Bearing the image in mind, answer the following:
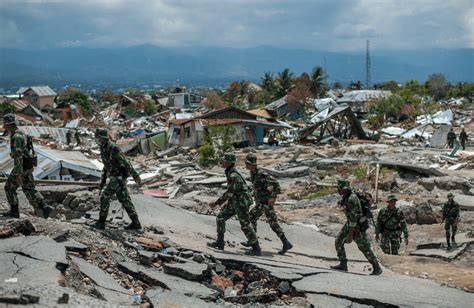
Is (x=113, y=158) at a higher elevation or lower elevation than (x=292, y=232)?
higher

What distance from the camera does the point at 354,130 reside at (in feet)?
110

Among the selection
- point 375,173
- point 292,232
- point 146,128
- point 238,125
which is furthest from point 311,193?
point 146,128

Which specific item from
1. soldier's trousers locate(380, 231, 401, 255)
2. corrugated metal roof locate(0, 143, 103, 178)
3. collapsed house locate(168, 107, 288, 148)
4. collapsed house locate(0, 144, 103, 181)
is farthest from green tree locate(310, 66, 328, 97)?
soldier's trousers locate(380, 231, 401, 255)

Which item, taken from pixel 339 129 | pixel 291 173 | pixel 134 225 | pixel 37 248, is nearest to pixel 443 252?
pixel 134 225

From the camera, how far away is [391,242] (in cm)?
953

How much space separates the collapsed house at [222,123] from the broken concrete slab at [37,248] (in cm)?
2352

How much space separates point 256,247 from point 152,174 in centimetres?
1262

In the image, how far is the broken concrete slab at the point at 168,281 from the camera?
6.08m

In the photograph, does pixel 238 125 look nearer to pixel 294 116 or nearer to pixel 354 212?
pixel 294 116

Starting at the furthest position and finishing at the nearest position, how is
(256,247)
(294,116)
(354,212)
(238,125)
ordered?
1. (294,116)
2. (238,125)
3. (256,247)
4. (354,212)

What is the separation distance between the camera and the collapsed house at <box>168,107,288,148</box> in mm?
31531

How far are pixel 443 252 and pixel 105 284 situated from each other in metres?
6.63

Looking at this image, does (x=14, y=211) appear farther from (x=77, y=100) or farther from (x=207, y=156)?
(x=77, y=100)

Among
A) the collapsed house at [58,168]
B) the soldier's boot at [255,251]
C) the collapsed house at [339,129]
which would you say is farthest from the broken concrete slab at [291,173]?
the collapsed house at [339,129]
